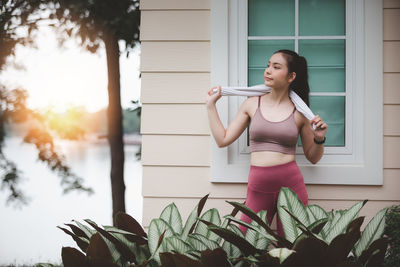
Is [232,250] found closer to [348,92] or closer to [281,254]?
[281,254]

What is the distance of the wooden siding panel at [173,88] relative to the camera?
2.76 meters

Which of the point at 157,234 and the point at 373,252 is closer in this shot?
the point at 373,252

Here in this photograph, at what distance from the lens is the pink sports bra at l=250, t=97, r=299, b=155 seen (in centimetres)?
238

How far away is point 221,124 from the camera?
2.55 m

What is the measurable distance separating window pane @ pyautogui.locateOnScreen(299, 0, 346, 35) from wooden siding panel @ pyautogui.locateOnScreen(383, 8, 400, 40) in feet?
0.85

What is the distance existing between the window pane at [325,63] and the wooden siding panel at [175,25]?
27.4 inches

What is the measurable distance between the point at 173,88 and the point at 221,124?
1.51 feet

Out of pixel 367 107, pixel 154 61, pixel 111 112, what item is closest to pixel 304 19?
pixel 367 107

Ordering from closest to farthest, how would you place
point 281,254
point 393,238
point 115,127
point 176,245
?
point 281,254
point 176,245
point 393,238
point 115,127

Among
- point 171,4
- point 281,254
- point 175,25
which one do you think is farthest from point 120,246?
point 171,4

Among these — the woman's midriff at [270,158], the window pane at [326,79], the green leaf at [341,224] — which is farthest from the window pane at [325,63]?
the green leaf at [341,224]

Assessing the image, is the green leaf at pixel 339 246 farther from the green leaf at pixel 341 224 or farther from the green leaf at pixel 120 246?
the green leaf at pixel 120 246

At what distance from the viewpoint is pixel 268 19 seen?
2811mm

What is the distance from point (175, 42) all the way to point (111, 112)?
3040mm
